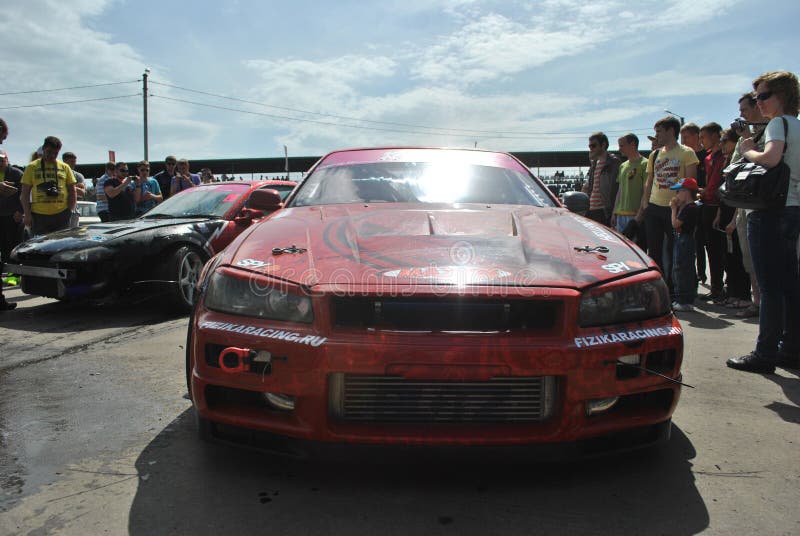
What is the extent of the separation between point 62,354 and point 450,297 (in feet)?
10.5

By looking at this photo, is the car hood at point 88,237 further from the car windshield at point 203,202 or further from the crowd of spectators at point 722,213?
the crowd of spectators at point 722,213

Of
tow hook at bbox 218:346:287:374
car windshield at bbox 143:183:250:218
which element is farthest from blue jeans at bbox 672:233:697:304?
tow hook at bbox 218:346:287:374

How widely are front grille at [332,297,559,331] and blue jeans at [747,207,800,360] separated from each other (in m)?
2.22

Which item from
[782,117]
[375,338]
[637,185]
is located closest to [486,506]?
[375,338]

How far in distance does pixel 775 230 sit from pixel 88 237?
522 cm

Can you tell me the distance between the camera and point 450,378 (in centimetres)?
174

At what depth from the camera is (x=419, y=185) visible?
306 centimetres

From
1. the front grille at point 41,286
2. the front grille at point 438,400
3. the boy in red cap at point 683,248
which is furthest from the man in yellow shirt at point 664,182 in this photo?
the front grille at point 41,286

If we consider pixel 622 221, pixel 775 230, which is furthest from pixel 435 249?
pixel 622 221

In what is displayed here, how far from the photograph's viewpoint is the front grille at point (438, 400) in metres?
1.78

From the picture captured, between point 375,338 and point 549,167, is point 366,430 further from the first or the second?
point 549,167

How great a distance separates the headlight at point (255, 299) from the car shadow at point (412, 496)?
0.50m

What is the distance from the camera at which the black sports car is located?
191 inches

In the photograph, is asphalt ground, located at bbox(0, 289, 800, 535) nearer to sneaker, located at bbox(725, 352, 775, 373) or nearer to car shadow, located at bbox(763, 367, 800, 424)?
car shadow, located at bbox(763, 367, 800, 424)
